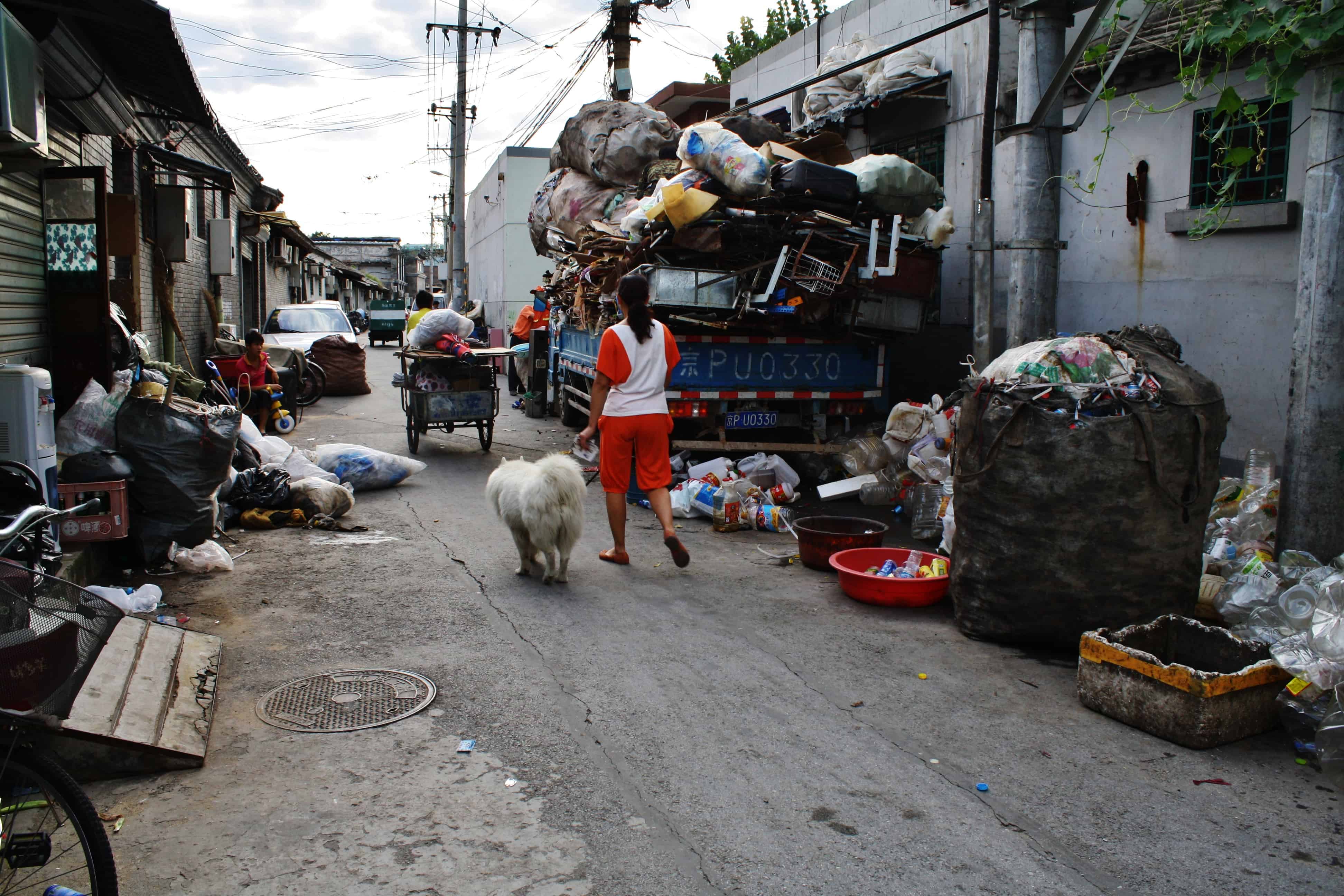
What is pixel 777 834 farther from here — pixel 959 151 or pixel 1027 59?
pixel 959 151

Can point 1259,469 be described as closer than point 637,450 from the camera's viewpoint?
No

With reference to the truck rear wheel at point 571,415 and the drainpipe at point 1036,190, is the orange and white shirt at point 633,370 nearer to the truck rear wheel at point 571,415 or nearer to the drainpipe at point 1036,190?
the drainpipe at point 1036,190

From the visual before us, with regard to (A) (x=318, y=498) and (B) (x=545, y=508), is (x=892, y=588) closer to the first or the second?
(B) (x=545, y=508)

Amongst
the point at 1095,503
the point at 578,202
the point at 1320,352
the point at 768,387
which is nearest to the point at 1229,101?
the point at 1320,352

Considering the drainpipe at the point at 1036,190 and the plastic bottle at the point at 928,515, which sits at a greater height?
the drainpipe at the point at 1036,190

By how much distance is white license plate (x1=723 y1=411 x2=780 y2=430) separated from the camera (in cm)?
919

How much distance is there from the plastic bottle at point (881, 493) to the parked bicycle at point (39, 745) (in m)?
7.03

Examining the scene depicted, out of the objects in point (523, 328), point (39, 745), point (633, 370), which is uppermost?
point (523, 328)

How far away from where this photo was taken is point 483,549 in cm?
713

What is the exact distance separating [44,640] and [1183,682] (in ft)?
13.1

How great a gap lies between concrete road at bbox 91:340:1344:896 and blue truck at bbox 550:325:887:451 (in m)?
3.48

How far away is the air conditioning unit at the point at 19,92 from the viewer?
564 cm

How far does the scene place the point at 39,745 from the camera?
245 centimetres

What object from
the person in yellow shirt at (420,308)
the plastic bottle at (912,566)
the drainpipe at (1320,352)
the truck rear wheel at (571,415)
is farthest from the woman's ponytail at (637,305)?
the truck rear wheel at (571,415)
